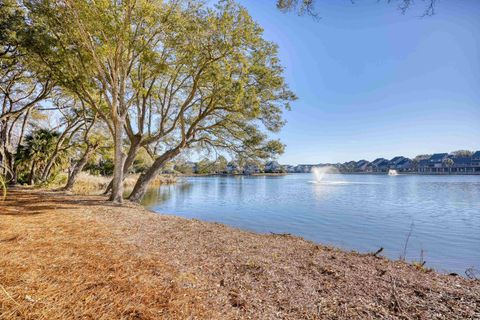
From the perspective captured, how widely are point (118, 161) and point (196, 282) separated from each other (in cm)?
820

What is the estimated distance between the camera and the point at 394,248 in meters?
8.95

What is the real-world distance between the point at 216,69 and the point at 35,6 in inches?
255

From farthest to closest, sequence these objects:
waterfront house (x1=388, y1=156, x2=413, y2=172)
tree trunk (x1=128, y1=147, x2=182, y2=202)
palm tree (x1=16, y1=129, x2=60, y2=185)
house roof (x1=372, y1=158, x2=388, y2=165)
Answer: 1. house roof (x1=372, y1=158, x2=388, y2=165)
2. waterfront house (x1=388, y1=156, x2=413, y2=172)
3. palm tree (x1=16, y1=129, x2=60, y2=185)
4. tree trunk (x1=128, y1=147, x2=182, y2=202)

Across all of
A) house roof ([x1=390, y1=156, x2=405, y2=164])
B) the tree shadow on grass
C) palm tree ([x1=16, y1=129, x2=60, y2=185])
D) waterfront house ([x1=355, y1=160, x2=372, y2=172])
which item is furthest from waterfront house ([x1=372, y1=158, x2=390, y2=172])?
the tree shadow on grass

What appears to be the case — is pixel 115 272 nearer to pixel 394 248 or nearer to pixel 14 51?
pixel 394 248

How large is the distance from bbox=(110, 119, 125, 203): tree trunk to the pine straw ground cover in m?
5.04

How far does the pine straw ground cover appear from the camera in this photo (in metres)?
2.27

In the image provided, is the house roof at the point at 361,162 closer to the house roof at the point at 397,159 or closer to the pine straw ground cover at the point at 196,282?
the house roof at the point at 397,159

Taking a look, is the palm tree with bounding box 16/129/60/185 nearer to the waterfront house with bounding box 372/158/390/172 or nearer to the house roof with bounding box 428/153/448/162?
the house roof with bounding box 428/153/448/162

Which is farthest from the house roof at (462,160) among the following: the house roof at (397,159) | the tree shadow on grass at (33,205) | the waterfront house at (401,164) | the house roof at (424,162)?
the tree shadow on grass at (33,205)

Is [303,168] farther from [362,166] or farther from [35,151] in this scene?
[35,151]

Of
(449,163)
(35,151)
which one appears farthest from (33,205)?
(449,163)

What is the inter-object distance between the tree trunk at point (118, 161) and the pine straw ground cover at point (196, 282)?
5.04 m

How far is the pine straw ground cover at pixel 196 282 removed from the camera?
2.27 m
